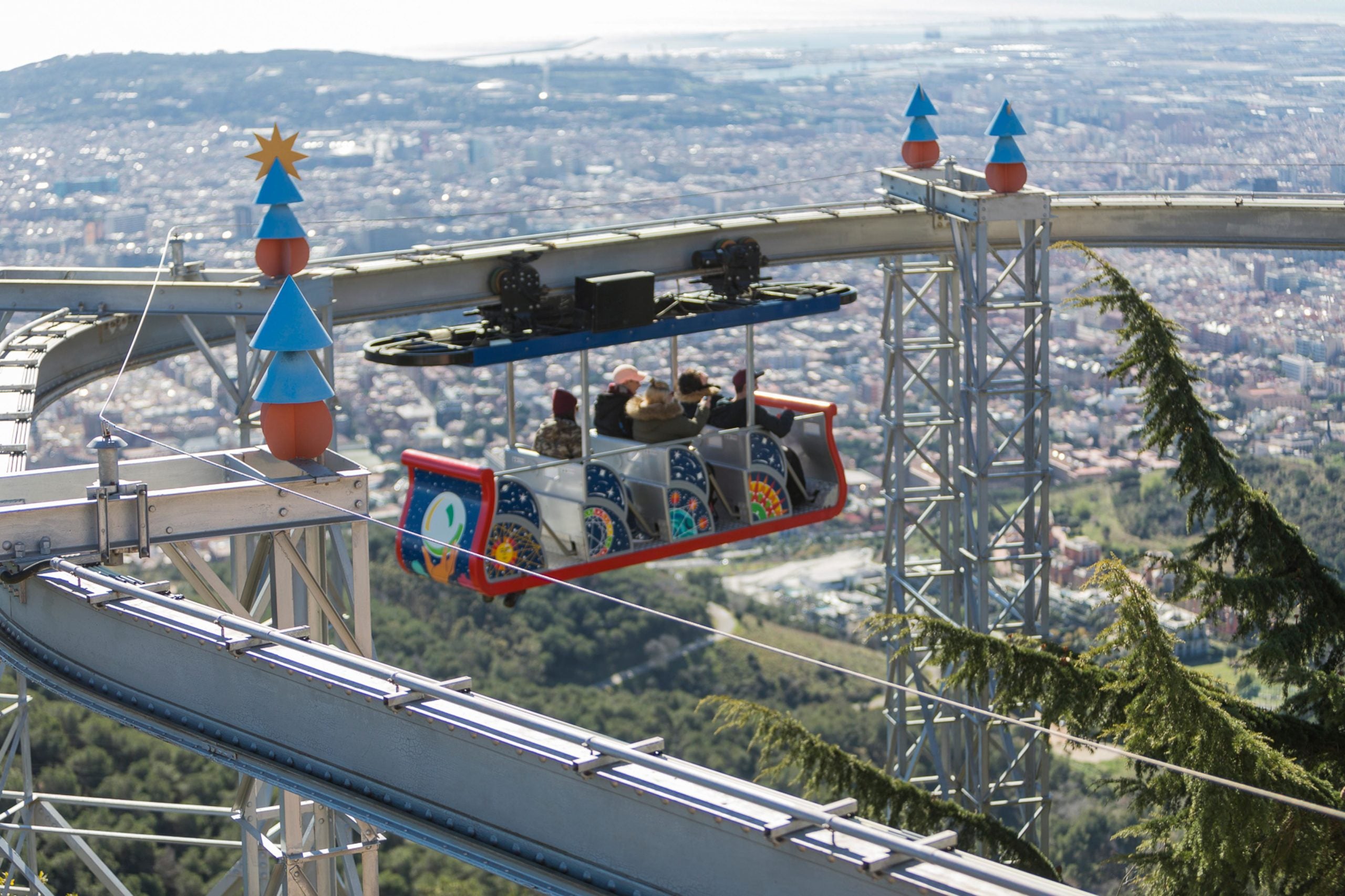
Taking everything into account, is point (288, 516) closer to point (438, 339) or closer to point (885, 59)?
point (438, 339)

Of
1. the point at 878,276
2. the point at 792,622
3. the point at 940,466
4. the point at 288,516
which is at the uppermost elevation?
the point at 288,516

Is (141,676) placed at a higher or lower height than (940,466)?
higher

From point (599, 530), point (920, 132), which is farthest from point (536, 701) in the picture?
point (599, 530)

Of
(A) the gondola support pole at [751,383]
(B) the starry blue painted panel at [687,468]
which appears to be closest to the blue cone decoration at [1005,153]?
(A) the gondola support pole at [751,383]

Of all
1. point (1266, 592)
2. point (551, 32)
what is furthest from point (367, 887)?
point (551, 32)

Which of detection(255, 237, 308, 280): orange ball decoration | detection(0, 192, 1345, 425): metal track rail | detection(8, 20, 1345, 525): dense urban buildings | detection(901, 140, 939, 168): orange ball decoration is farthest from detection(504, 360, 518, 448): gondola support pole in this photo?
detection(8, 20, 1345, 525): dense urban buildings

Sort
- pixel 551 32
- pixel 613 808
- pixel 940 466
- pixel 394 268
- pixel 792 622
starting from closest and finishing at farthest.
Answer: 1. pixel 613 808
2. pixel 394 268
3. pixel 940 466
4. pixel 792 622
5. pixel 551 32

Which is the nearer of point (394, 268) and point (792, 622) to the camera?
point (394, 268)
